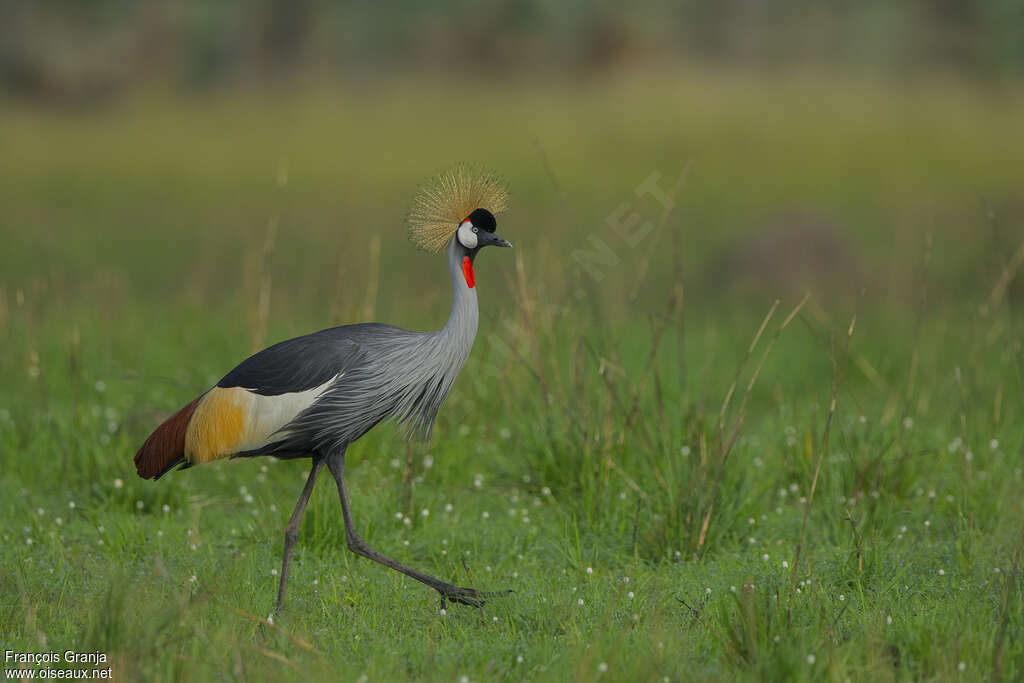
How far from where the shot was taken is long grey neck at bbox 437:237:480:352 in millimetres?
4340

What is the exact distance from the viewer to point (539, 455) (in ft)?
20.1

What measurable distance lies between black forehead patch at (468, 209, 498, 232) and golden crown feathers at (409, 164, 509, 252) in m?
0.03

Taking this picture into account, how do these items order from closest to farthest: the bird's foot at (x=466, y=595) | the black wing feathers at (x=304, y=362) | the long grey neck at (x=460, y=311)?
the long grey neck at (x=460, y=311)
the black wing feathers at (x=304, y=362)
the bird's foot at (x=466, y=595)

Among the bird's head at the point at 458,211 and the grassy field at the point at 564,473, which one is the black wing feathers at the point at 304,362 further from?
the grassy field at the point at 564,473

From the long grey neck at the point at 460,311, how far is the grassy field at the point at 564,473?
1082 millimetres

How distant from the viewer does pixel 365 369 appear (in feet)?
14.6

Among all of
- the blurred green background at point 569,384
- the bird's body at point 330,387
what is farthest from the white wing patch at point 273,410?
the blurred green background at point 569,384

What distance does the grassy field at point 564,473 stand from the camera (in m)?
4.18

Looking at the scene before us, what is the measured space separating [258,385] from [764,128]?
18.0 m

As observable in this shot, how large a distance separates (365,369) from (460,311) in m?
0.43

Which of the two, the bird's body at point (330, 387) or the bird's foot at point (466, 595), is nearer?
the bird's body at point (330, 387)

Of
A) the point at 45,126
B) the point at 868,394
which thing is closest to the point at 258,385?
the point at 868,394

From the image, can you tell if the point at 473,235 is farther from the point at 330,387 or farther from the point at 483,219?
the point at 330,387

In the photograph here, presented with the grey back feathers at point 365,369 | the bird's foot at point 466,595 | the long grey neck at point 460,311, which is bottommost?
the bird's foot at point 466,595
